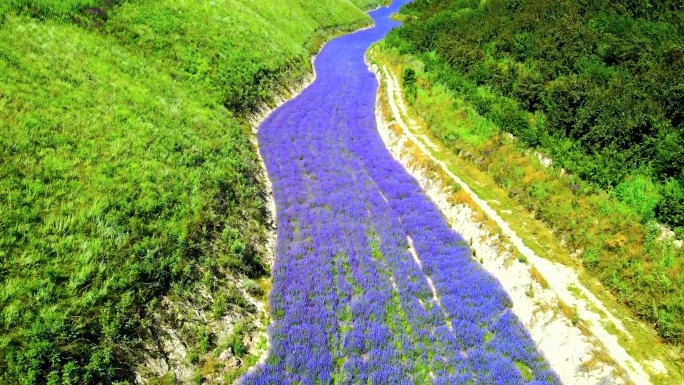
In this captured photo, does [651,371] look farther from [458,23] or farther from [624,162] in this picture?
[458,23]

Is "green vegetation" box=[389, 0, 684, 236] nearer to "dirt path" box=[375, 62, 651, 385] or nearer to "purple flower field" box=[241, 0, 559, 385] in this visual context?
"dirt path" box=[375, 62, 651, 385]

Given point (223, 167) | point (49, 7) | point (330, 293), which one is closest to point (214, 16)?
point (49, 7)

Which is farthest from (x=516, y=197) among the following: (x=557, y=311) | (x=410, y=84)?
(x=410, y=84)

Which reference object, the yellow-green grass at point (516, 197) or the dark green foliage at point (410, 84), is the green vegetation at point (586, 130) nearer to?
the yellow-green grass at point (516, 197)

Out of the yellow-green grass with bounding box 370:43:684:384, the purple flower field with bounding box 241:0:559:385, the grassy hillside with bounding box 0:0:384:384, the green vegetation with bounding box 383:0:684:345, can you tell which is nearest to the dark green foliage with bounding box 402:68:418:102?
the green vegetation with bounding box 383:0:684:345

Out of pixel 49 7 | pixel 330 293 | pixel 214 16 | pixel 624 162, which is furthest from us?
pixel 214 16

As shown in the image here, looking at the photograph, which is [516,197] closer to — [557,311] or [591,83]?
[557,311]
